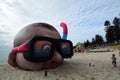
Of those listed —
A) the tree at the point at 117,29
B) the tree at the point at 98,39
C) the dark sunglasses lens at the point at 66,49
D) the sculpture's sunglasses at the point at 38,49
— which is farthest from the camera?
the tree at the point at 98,39

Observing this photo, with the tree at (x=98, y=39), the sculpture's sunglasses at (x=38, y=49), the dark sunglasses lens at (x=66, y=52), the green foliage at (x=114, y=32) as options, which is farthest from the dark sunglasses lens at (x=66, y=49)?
the tree at (x=98, y=39)

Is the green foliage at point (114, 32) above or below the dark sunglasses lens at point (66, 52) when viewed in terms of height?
above

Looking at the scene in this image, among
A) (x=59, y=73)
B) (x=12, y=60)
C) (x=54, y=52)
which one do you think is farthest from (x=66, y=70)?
(x=12, y=60)

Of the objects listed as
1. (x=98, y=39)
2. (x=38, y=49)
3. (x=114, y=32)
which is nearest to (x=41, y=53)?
(x=38, y=49)

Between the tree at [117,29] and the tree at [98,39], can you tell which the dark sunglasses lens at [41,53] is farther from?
the tree at [98,39]

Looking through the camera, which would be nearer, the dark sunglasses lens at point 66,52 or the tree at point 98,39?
the dark sunglasses lens at point 66,52

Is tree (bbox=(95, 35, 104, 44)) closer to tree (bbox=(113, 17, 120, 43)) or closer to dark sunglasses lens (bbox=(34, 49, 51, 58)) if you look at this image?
tree (bbox=(113, 17, 120, 43))

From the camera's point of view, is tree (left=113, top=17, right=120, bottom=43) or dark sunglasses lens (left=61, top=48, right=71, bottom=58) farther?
tree (left=113, top=17, right=120, bottom=43)

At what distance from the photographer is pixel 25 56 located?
7922 millimetres

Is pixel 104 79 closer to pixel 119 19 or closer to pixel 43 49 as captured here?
pixel 43 49

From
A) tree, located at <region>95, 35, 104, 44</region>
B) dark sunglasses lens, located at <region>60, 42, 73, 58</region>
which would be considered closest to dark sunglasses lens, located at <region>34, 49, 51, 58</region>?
dark sunglasses lens, located at <region>60, 42, 73, 58</region>

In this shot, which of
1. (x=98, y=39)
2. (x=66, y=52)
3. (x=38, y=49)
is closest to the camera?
(x=38, y=49)

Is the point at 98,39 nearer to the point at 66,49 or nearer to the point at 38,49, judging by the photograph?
the point at 66,49

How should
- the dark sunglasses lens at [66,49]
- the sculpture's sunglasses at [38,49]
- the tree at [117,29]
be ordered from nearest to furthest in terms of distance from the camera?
the sculpture's sunglasses at [38,49] < the dark sunglasses lens at [66,49] < the tree at [117,29]
